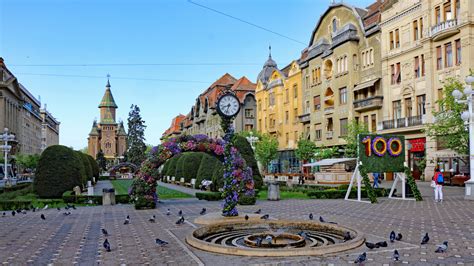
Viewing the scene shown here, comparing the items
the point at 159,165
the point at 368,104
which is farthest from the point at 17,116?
the point at 159,165

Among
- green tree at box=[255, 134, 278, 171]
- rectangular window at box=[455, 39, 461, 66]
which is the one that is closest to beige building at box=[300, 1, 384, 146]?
green tree at box=[255, 134, 278, 171]

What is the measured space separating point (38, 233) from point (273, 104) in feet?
167

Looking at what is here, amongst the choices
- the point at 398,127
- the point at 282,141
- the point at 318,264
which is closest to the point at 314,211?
the point at 318,264

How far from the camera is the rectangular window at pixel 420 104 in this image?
121 ft

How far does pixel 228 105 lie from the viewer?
14.7 metres

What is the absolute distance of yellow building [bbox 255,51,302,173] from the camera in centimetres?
5727

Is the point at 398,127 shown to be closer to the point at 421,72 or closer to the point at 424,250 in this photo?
the point at 421,72

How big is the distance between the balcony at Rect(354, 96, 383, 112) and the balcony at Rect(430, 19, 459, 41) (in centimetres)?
819

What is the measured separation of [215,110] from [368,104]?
63.0ft

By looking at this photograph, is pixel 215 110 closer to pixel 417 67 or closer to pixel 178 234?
pixel 417 67

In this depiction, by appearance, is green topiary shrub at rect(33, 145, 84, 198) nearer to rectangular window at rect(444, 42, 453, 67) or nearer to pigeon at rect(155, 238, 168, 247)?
pigeon at rect(155, 238, 168, 247)

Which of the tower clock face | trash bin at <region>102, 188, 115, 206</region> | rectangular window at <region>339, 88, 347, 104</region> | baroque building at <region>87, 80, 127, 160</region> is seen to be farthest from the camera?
baroque building at <region>87, 80, 127, 160</region>

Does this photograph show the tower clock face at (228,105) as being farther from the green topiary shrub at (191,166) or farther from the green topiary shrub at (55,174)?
the green topiary shrub at (191,166)

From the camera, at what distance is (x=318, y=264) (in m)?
8.42
